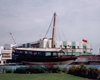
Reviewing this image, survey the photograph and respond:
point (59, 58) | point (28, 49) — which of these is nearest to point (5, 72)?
point (28, 49)

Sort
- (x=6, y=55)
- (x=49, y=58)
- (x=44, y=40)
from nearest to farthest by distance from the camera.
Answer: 1. (x=49, y=58)
2. (x=44, y=40)
3. (x=6, y=55)

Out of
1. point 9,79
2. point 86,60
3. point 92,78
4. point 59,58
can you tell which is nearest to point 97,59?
point 86,60

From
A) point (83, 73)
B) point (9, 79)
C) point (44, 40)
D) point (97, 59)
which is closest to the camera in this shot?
point (9, 79)

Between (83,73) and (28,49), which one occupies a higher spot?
(28,49)

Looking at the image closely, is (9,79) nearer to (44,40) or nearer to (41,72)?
(41,72)

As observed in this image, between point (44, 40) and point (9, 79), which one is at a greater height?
point (44, 40)

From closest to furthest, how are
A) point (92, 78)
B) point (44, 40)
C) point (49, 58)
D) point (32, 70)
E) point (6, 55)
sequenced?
point (92, 78), point (32, 70), point (49, 58), point (44, 40), point (6, 55)

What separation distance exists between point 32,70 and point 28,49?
43.1 ft

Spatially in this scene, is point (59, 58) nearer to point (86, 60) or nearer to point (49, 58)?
point (49, 58)

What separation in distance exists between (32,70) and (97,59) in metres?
24.5

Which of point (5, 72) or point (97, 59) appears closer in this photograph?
point (5, 72)

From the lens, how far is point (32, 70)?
18516 mm

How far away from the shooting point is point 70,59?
32.8m

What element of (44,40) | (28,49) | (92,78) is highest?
(44,40)
